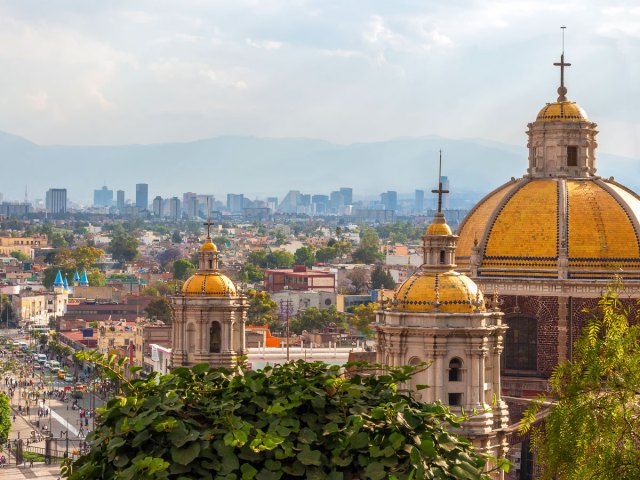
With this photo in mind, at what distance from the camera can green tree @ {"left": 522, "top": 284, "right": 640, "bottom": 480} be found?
68.4 feet

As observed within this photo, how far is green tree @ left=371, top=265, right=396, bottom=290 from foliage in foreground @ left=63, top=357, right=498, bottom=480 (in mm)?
142304

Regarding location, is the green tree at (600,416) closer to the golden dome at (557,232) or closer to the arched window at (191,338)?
the golden dome at (557,232)

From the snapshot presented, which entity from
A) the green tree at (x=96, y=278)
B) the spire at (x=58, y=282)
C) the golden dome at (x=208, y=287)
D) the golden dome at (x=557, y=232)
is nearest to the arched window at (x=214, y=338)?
the golden dome at (x=208, y=287)

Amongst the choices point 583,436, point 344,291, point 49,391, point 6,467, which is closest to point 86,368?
point 49,391

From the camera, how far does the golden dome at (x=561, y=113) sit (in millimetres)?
46188

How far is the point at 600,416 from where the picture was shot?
2164cm

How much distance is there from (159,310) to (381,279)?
37.0 m

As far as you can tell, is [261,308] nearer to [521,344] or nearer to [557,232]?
[521,344]

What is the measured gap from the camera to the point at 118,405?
1848 centimetres

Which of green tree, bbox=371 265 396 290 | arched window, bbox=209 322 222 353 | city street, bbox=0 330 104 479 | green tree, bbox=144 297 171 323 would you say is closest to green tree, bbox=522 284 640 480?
arched window, bbox=209 322 222 353

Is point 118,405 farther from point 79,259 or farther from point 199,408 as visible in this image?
point 79,259

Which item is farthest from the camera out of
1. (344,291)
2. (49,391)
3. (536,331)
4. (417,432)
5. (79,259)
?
(79,259)

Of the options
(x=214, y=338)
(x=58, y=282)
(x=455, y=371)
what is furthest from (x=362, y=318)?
(x=455, y=371)

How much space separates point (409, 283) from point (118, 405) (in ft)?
53.6
